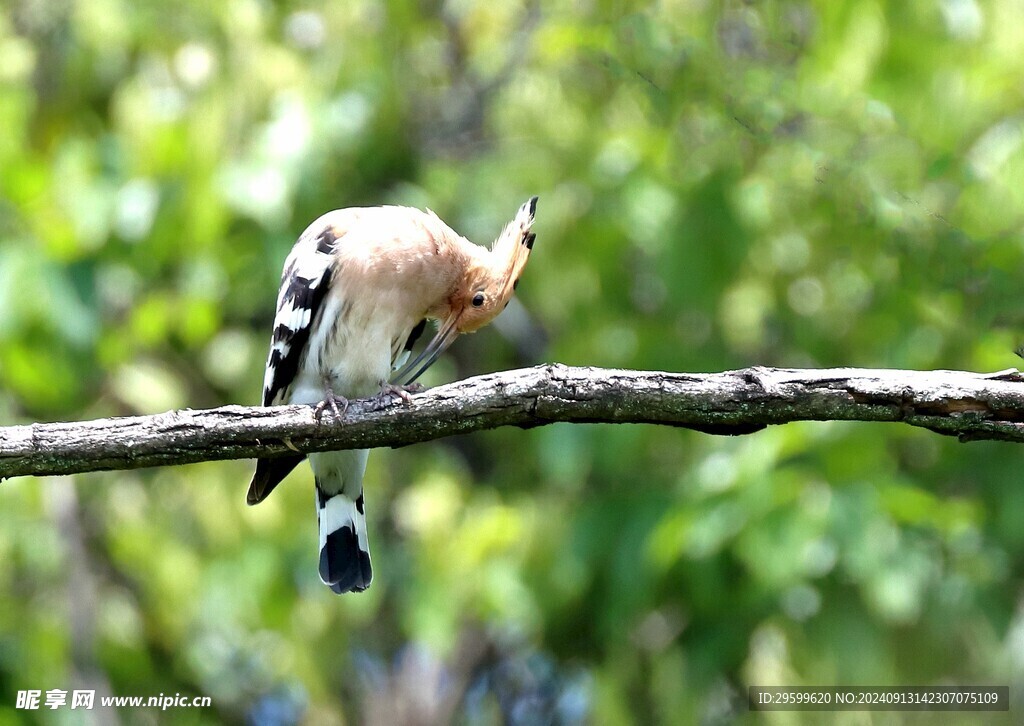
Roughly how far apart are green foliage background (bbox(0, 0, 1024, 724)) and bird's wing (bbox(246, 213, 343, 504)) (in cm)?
82

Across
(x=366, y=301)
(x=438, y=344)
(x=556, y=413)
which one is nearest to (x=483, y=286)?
(x=438, y=344)

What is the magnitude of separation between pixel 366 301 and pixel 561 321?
274 centimetres

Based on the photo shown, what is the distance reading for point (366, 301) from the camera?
4324mm

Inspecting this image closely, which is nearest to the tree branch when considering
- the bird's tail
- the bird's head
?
the bird's head

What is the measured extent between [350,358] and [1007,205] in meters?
2.57

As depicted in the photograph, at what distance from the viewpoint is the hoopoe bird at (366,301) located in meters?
4.34

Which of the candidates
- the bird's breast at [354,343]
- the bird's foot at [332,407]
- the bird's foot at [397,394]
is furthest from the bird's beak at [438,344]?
the bird's foot at [332,407]

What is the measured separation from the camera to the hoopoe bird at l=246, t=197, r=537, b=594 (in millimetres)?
4336

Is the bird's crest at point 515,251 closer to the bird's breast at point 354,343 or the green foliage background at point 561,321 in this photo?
the bird's breast at point 354,343

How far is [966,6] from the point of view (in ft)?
16.7

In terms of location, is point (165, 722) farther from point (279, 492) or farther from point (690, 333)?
point (690, 333)

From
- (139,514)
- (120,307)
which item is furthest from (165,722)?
(120,307)

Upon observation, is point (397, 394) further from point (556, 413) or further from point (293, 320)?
point (293, 320)

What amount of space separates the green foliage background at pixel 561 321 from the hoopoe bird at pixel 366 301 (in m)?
0.97
